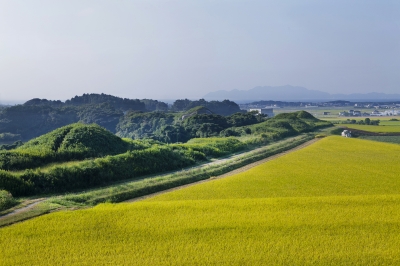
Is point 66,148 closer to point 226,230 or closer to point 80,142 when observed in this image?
point 80,142

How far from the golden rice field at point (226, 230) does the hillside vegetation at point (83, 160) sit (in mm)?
4591

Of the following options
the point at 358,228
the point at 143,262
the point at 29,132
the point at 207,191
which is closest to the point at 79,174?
the point at 207,191

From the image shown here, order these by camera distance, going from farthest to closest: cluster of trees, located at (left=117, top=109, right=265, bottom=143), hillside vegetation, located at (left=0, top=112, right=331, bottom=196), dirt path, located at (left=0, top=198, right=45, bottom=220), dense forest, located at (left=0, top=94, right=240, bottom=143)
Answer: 1. dense forest, located at (left=0, top=94, right=240, bottom=143)
2. cluster of trees, located at (left=117, top=109, right=265, bottom=143)
3. hillside vegetation, located at (left=0, top=112, right=331, bottom=196)
4. dirt path, located at (left=0, top=198, right=45, bottom=220)

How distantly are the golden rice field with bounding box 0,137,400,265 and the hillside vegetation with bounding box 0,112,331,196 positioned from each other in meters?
4.59

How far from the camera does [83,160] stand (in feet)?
68.6

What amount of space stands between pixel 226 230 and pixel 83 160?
1336cm

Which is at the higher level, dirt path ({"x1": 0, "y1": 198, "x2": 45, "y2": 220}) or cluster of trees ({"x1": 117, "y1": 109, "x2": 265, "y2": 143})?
cluster of trees ({"x1": 117, "y1": 109, "x2": 265, "y2": 143})

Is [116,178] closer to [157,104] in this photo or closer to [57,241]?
[57,241]

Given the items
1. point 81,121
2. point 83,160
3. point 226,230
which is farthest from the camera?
point 81,121

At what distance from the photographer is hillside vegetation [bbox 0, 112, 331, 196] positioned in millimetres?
15500

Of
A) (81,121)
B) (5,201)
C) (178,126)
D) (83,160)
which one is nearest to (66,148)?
(83,160)

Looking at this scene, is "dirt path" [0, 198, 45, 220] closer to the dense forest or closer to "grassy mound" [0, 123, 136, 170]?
"grassy mound" [0, 123, 136, 170]

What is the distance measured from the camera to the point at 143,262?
8539 mm

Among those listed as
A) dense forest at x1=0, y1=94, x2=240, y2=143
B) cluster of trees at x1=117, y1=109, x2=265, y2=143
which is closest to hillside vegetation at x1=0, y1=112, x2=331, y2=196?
cluster of trees at x1=117, y1=109, x2=265, y2=143
